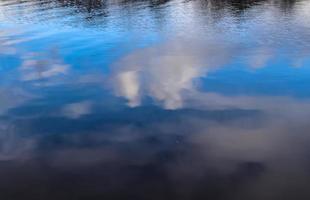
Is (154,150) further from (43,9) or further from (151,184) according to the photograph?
(43,9)

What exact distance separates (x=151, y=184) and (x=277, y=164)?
468 centimetres

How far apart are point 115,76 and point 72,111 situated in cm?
595

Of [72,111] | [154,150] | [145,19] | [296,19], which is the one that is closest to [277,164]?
[154,150]

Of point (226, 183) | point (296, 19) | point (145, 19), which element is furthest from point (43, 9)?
point (226, 183)

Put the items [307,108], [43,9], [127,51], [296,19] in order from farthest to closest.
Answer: [43,9] < [296,19] < [127,51] < [307,108]

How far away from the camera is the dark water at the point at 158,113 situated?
581 inches

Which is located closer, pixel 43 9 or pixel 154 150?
pixel 154 150

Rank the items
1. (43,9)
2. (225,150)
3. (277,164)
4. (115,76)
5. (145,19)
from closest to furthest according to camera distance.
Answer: (277,164) → (225,150) → (115,76) → (145,19) → (43,9)

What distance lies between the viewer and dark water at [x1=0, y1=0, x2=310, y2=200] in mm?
14758

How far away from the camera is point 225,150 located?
55.0 ft

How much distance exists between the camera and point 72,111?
21.3 m

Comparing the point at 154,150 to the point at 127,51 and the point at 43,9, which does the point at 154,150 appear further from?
the point at 43,9

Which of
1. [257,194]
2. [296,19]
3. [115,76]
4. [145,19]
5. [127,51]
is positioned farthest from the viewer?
[145,19]

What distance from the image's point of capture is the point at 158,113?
812 inches
